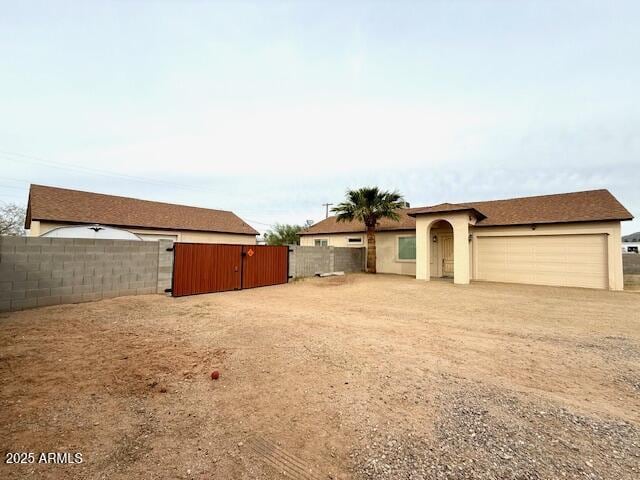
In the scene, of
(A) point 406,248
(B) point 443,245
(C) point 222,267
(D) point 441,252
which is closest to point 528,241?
(B) point 443,245

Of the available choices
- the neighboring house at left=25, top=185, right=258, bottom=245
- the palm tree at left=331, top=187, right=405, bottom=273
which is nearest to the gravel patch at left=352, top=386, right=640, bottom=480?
the palm tree at left=331, top=187, right=405, bottom=273

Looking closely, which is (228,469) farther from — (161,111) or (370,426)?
(161,111)

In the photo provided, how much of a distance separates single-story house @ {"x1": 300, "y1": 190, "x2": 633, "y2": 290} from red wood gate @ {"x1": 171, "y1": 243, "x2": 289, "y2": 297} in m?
7.64

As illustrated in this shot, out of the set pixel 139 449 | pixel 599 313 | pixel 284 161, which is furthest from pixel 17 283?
pixel 599 313

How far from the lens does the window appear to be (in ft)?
57.6

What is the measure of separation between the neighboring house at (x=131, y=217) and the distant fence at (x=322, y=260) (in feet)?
35.5

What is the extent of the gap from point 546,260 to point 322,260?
38.0ft

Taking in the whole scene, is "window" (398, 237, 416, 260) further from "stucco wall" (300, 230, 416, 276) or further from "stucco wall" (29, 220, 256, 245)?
"stucco wall" (29, 220, 256, 245)

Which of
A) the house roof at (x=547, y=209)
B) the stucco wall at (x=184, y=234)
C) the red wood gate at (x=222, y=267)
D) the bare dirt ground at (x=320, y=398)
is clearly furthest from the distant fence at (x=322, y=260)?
the stucco wall at (x=184, y=234)

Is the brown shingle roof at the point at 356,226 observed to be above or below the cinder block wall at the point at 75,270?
above

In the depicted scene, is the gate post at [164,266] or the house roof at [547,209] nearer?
the gate post at [164,266]

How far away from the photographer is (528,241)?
14180 millimetres

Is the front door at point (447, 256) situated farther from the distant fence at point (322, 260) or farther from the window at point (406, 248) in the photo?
the distant fence at point (322, 260)

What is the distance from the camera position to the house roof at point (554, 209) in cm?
1264
